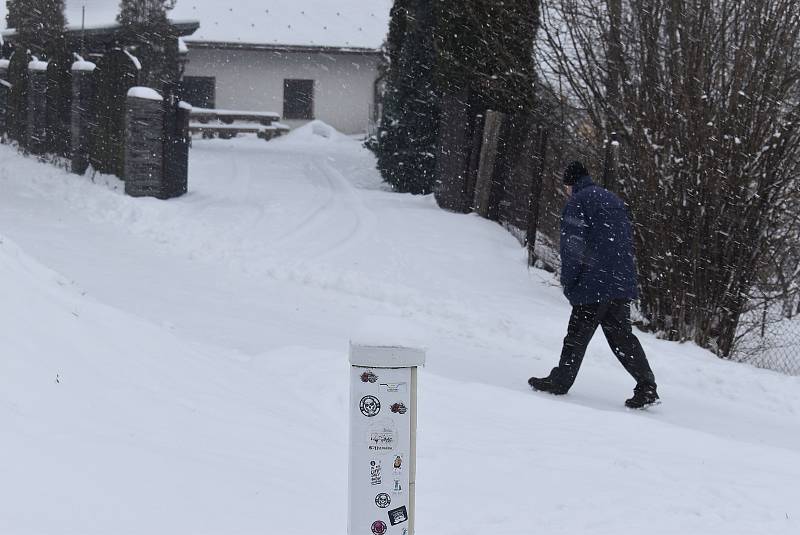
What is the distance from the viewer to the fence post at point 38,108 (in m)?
19.6

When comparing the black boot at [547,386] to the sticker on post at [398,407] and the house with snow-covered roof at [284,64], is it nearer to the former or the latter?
the sticker on post at [398,407]

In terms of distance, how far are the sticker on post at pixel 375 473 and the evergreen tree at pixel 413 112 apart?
16.0 metres

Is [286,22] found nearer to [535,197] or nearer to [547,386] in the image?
[535,197]

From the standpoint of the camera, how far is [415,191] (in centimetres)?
1967

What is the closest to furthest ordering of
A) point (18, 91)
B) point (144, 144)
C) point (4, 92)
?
1. point (144, 144)
2. point (18, 91)
3. point (4, 92)

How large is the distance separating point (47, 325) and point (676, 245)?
6258 mm

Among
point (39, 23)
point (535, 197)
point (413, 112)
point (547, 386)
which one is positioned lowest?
point (547, 386)

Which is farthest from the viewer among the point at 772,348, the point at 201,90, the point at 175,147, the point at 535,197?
the point at 201,90

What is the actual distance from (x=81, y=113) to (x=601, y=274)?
1266 cm

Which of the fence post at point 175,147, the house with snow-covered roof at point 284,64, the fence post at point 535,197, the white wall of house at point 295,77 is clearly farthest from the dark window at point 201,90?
the fence post at point 535,197

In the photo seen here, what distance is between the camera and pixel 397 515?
3213 millimetres

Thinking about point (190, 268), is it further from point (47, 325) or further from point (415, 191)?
point (415, 191)

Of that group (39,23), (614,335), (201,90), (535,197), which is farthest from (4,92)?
(614,335)

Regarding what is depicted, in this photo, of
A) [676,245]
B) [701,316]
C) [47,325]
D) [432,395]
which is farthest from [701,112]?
[47,325]
